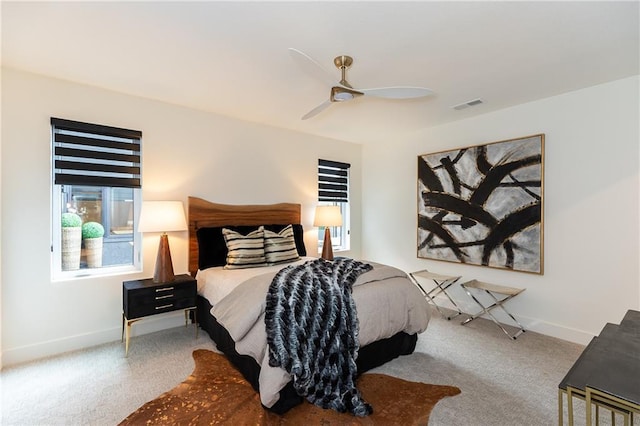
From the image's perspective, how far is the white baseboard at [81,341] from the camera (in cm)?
263

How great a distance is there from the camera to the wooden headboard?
357 centimetres

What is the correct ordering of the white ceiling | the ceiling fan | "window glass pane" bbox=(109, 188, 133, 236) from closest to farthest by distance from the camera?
the white ceiling
the ceiling fan
"window glass pane" bbox=(109, 188, 133, 236)

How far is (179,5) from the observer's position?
71.0 inches

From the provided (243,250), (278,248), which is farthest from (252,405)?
(278,248)

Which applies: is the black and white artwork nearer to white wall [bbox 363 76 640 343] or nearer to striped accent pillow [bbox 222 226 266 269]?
white wall [bbox 363 76 640 343]

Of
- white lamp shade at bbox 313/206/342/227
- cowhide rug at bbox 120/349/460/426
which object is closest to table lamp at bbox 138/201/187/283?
cowhide rug at bbox 120/349/460/426

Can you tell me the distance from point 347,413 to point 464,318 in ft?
7.81

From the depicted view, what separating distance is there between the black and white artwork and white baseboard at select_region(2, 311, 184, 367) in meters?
3.37

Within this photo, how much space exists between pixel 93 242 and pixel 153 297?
90cm

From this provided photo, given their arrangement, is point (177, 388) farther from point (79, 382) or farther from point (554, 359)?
point (554, 359)

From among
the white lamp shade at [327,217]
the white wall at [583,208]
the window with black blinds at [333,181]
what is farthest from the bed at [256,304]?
the white wall at [583,208]

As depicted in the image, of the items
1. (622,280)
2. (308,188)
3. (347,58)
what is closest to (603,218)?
(622,280)

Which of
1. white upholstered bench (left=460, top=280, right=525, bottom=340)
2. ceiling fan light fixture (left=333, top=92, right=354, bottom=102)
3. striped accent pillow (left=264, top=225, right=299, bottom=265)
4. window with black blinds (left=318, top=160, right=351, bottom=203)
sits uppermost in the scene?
ceiling fan light fixture (left=333, top=92, right=354, bottom=102)

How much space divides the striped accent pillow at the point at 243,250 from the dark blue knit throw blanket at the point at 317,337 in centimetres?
103
